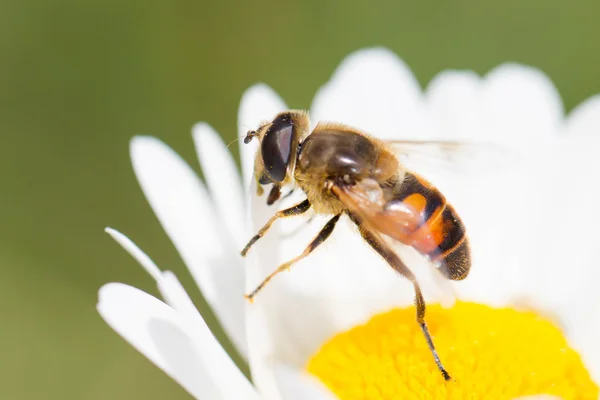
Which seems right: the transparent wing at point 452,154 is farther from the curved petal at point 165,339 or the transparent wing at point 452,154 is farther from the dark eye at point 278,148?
the curved petal at point 165,339

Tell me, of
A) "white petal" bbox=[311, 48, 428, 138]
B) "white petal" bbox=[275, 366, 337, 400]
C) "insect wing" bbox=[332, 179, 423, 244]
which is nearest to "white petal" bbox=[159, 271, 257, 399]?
"white petal" bbox=[275, 366, 337, 400]

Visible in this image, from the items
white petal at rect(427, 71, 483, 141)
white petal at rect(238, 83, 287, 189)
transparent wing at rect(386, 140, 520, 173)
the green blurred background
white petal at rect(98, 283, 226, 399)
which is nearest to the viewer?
white petal at rect(98, 283, 226, 399)

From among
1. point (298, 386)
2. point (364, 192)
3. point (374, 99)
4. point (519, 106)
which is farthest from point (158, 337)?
point (519, 106)

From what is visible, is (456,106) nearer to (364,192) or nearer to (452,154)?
(452,154)

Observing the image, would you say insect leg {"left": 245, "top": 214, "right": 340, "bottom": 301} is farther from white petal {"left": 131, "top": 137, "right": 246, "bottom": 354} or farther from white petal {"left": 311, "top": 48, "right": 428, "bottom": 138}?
white petal {"left": 311, "top": 48, "right": 428, "bottom": 138}

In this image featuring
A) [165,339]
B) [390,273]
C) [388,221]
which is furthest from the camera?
[390,273]

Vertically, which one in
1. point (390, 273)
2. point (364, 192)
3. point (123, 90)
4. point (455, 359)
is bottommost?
point (390, 273)

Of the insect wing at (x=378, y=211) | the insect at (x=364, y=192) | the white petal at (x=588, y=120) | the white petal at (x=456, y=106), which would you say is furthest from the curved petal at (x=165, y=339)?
the white petal at (x=588, y=120)

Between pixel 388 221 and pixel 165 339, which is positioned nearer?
pixel 165 339
